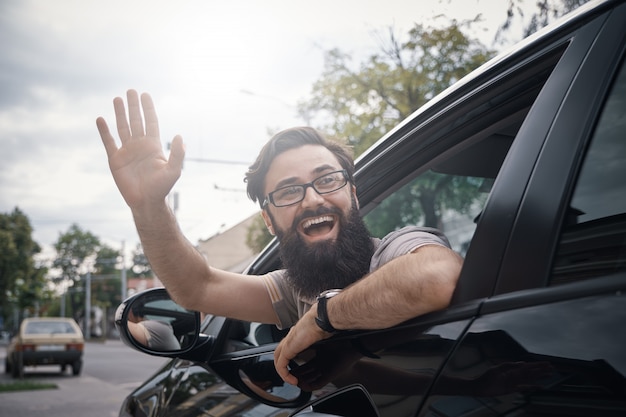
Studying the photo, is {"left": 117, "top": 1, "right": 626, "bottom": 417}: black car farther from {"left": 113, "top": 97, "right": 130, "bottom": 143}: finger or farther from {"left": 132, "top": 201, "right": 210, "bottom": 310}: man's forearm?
{"left": 113, "top": 97, "right": 130, "bottom": 143}: finger

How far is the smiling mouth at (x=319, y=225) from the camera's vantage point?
2.14 m

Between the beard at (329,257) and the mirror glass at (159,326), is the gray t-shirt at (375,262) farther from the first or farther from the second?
the mirror glass at (159,326)

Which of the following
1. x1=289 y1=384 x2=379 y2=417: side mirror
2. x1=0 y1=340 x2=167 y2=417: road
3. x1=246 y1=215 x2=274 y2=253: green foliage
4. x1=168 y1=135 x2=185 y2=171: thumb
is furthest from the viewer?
x1=246 y1=215 x2=274 y2=253: green foliage

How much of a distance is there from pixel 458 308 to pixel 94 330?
4226 inches

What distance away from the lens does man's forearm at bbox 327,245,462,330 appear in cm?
127

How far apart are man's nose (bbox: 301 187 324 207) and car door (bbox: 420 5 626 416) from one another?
3.30 feet

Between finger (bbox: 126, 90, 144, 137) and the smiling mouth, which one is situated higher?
finger (bbox: 126, 90, 144, 137)

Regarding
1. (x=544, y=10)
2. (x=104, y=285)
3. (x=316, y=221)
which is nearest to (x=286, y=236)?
(x=316, y=221)

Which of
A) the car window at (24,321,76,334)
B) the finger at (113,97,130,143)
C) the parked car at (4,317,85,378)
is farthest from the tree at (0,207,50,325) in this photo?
the finger at (113,97,130,143)

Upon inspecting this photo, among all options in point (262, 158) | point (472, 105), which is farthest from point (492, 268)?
point (262, 158)

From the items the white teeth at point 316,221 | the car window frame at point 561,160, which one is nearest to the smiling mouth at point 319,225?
the white teeth at point 316,221

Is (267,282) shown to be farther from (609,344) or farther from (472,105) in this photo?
(609,344)

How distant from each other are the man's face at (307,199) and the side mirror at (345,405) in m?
0.69

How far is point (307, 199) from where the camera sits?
7.11ft
